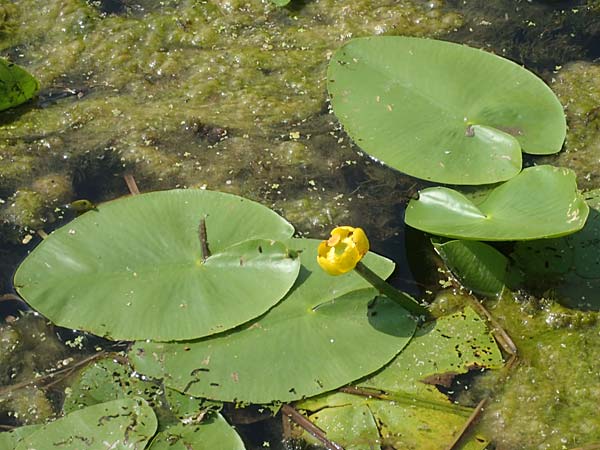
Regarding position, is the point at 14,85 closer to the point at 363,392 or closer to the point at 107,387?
the point at 107,387

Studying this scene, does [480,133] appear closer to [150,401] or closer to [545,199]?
[545,199]

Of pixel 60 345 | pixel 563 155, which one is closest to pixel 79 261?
pixel 60 345

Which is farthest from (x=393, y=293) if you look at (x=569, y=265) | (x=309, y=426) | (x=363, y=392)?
(x=569, y=265)

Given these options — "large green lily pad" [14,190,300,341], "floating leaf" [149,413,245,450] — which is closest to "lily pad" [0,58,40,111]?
"large green lily pad" [14,190,300,341]

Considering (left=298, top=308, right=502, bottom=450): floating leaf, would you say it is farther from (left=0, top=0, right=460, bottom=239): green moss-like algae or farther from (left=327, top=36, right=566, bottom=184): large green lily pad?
(left=0, top=0, right=460, bottom=239): green moss-like algae

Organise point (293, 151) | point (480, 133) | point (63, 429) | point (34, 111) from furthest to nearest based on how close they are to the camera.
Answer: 1. point (34, 111)
2. point (293, 151)
3. point (480, 133)
4. point (63, 429)

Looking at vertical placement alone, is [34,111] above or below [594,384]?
above

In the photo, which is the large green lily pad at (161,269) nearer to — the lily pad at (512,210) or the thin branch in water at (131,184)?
the thin branch in water at (131,184)
